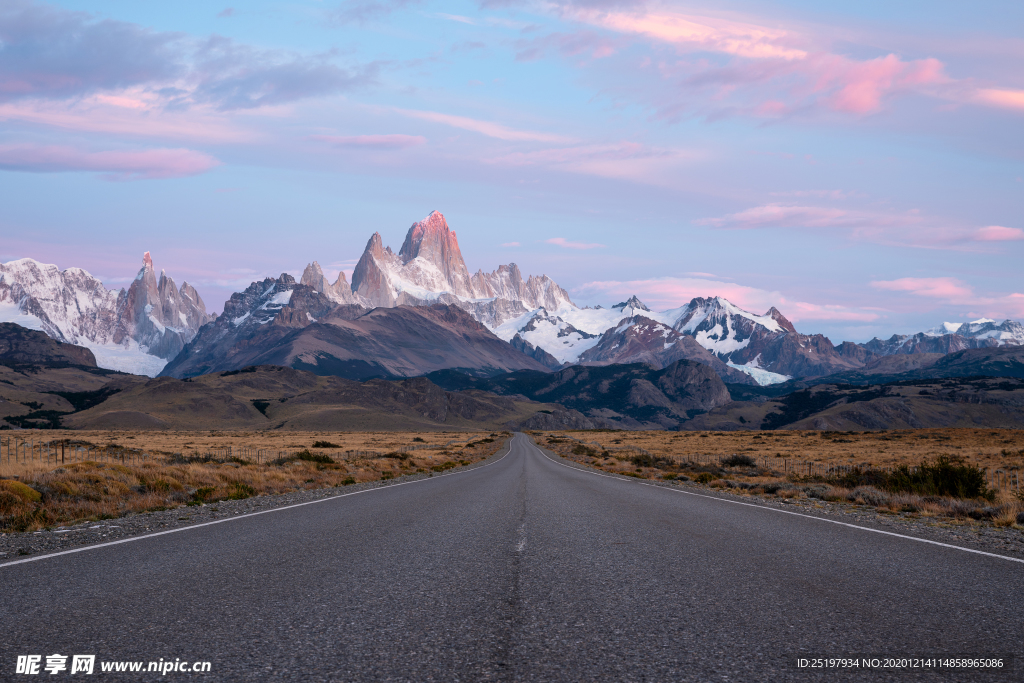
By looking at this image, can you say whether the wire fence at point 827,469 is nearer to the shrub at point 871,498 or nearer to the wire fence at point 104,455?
the shrub at point 871,498

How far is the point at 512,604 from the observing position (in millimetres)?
7555

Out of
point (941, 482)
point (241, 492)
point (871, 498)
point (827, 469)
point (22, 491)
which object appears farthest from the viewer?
point (827, 469)

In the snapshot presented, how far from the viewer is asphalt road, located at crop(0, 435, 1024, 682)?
5.73 meters

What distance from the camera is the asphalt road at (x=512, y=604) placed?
573cm

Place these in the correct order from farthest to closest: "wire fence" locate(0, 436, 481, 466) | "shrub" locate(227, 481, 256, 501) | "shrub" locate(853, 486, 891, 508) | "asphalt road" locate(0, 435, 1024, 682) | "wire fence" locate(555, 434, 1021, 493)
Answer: "wire fence" locate(0, 436, 481, 466) < "wire fence" locate(555, 434, 1021, 493) < "shrub" locate(227, 481, 256, 501) < "shrub" locate(853, 486, 891, 508) < "asphalt road" locate(0, 435, 1024, 682)

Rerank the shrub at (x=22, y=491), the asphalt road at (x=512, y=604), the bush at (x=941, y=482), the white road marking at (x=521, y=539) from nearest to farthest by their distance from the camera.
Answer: the asphalt road at (x=512, y=604)
the white road marking at (x=521, y=539)
the shrub at (x=22, y=491)
the bush at (x=941, y=482)

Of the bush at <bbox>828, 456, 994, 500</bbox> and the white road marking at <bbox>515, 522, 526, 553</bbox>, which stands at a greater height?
the white road marking at <bbox>515, 522, 526, 553</bbox>

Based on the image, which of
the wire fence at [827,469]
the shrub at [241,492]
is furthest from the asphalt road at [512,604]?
the wire fence at [827,469]

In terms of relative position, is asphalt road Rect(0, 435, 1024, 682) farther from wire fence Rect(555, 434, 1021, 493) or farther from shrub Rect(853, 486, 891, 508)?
wire fence Rect(555, 434, 1021, 493)

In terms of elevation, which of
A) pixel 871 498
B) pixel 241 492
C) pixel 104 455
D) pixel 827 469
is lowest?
pixel 104 455

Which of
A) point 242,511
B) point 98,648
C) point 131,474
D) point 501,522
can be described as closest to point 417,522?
point 501,522

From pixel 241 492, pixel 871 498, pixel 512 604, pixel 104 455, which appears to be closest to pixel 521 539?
pixel 512 604

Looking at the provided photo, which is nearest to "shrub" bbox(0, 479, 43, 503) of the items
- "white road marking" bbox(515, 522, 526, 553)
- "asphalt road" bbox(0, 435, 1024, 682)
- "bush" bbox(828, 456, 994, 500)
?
"asphalt road" bbox(0, 435, 1024, 682)

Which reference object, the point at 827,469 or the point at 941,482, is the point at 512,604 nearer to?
the point at 941,482
